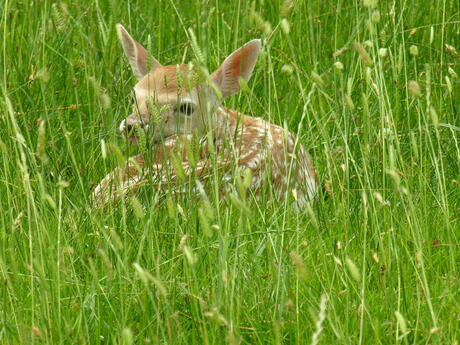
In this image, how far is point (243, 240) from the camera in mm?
3484

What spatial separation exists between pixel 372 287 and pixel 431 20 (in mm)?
2637

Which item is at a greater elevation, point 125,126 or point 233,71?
point 125,126

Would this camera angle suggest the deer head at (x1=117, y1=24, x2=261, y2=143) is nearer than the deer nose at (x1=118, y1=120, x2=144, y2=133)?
No

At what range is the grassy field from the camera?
2627 mm

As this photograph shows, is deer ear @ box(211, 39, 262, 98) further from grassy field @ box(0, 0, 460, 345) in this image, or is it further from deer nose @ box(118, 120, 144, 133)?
deer nose @ box(118, 120, 144, 133)

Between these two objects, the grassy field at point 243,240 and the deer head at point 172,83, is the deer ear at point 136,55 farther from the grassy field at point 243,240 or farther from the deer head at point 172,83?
the grassy field at point 243,240

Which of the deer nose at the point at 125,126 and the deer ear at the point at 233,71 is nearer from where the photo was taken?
the deer nose at the point at 125,126

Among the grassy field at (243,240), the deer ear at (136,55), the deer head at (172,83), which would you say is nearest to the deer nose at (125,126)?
the grassy field at (243,240)

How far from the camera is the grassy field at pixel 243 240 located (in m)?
2.63

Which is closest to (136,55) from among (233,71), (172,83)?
(172,83)

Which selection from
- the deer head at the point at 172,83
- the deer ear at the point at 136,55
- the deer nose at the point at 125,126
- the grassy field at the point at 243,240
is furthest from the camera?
the deer ear at the point at 136,55

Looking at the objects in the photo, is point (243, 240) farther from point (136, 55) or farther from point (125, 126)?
point (136, 55)

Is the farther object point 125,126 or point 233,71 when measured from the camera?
point 233,71

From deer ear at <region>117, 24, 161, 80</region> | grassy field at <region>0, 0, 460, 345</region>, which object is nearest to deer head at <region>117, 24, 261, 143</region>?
deer ear at <region>117, 24, 161, 80</region>
